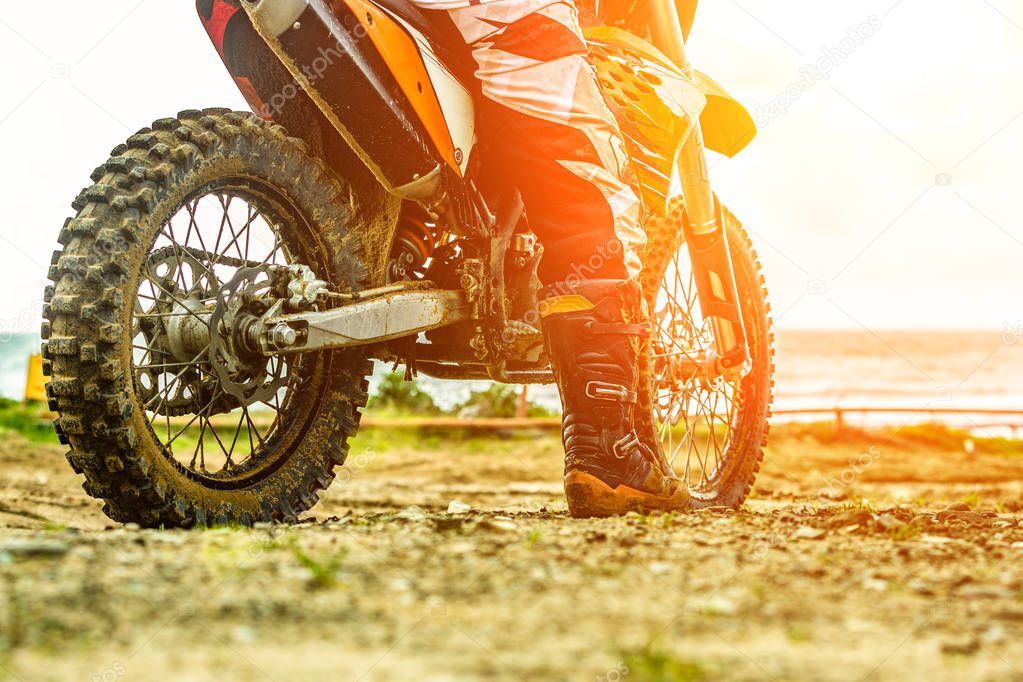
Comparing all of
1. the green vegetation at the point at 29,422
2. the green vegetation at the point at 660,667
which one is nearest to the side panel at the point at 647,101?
the green vegetation at the point at 660,667

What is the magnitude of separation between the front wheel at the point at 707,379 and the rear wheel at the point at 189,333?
3.89ft

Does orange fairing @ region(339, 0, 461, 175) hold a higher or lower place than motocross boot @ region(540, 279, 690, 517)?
higher

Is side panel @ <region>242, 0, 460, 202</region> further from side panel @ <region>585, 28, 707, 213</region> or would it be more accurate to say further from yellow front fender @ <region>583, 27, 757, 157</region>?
yellow front fender @ <region>583, 27, 757, 157</region>

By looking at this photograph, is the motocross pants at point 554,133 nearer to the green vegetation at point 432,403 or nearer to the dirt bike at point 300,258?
the dirt bike at point 300,258

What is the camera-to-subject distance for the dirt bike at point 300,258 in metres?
1.98

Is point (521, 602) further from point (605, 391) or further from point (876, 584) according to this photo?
point (605, 391)

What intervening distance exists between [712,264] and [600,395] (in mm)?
1294

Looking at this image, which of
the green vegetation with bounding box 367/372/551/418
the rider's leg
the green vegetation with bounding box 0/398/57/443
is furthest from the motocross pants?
the green vegetation with bounding box 367/372/551/418

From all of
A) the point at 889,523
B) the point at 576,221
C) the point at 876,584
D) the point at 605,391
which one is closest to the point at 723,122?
the point at 576,221

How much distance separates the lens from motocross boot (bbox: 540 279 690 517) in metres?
2.38

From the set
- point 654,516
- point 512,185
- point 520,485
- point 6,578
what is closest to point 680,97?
point 512,185

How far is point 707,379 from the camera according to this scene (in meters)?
3.44

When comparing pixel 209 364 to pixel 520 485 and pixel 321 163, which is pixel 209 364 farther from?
pixel 520 485

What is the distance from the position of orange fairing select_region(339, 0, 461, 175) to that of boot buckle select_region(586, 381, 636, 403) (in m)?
0.71
